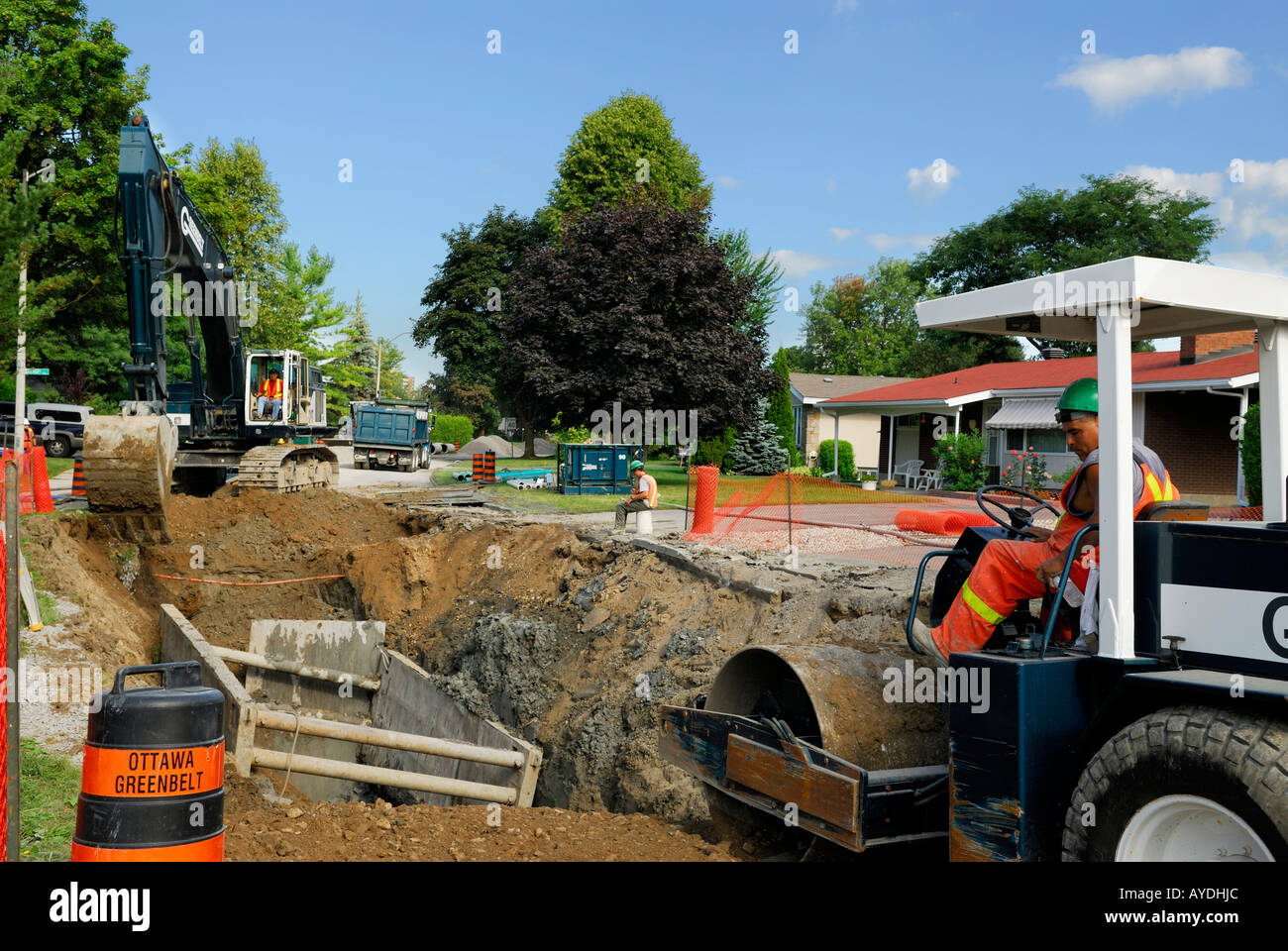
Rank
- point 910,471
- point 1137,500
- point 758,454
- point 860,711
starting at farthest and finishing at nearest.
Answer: point 758,454 → point 910,471 → point 860,711 → point 1137,500

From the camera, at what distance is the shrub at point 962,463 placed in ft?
87.7

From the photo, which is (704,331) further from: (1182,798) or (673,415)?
(1182,798)

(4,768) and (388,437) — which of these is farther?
(388,437)

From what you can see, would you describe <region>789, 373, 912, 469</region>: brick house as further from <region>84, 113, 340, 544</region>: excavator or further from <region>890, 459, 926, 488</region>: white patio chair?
<region>84, 113, 340, 544</region>: excavator

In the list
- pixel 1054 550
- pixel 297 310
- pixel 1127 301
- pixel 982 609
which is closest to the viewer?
pixel 1127 301

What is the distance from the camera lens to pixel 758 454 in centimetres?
3925

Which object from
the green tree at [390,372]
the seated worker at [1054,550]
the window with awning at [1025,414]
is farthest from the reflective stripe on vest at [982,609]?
the green tree at [390,372]

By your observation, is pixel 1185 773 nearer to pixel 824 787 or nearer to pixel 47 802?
pixel 824 787

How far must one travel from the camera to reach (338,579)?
16234 mm

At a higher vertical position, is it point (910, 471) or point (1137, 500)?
point (1137, 500)

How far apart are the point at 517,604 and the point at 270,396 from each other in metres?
10.3

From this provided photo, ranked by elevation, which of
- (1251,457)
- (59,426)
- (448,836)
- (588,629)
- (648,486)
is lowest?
(448,836)

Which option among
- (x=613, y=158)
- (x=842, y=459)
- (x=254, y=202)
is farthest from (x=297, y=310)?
(x=842, y=459)

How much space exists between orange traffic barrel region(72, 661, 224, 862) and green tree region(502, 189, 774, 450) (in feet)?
76.3
